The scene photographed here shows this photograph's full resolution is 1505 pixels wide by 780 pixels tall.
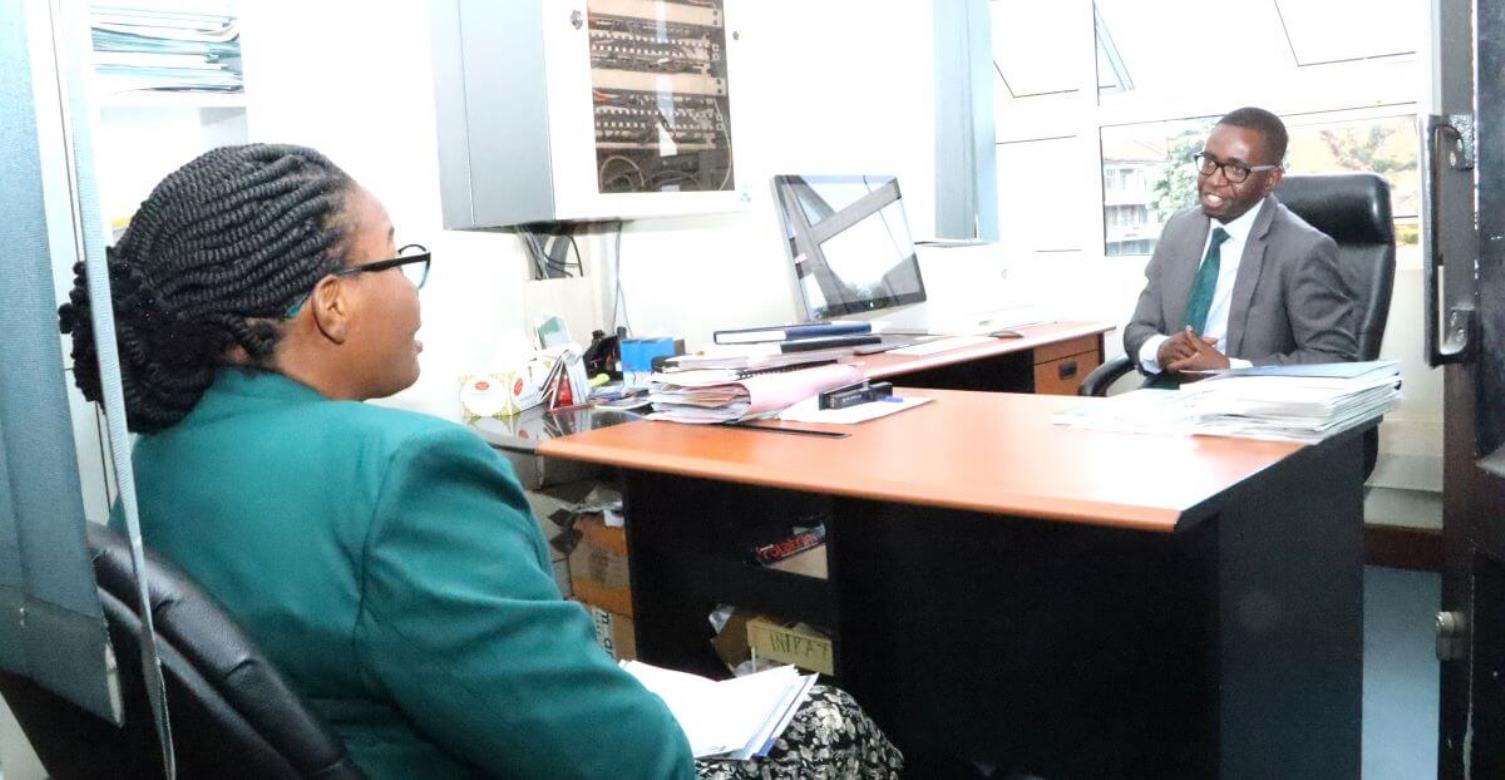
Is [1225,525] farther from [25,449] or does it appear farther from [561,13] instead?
[561,13]

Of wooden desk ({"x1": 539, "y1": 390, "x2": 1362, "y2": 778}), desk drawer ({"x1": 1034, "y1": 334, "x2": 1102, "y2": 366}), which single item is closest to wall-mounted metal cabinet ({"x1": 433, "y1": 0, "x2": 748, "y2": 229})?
wooden desk ({"x1": 539, "y1": 390, "x2": 1362, "y2": 778})

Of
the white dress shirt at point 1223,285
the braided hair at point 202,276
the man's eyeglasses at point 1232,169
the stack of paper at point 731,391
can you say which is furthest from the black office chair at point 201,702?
the man's eyeglasses at point 1232,169

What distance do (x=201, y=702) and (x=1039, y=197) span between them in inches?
153

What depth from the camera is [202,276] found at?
95cm

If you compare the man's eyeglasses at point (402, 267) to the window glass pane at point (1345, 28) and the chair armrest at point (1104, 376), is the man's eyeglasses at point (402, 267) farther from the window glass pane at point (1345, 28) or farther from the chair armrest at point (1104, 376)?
the window glass pane at point (1345, 28)

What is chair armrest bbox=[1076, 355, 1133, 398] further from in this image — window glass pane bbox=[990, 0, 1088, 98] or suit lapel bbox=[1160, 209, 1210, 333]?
window glass pane bbox=[990, 0, 1088, 98]

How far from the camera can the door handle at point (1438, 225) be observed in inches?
52.0

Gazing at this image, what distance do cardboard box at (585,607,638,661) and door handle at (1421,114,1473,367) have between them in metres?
1.56

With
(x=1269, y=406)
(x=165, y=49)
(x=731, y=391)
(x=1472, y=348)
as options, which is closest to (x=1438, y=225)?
(x=1472, y=348)

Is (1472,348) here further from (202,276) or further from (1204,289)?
(1204,289)

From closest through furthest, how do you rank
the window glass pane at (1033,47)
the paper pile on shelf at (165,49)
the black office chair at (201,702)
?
1. the black office chair at (201,702)
2. the paper pile on shelf at (165,49)
3. the window glass pane at (1033,47)

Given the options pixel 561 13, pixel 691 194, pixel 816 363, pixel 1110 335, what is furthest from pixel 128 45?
pixel 1110 335

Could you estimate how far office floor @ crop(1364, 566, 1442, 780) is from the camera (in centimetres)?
234

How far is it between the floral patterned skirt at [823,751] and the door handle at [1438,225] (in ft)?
2.67
